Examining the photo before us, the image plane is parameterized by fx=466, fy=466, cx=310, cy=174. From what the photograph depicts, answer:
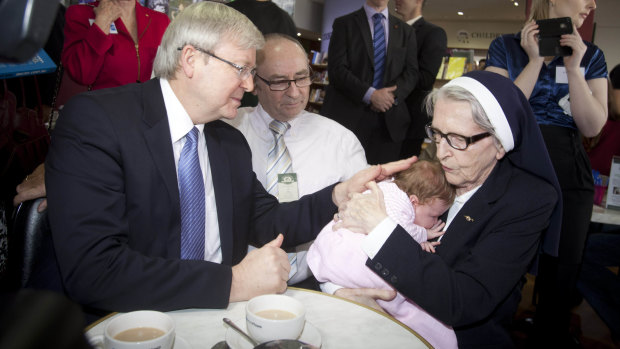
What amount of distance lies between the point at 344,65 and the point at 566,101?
5.65 feet

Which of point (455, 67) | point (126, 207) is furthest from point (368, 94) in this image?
point (455, 67)

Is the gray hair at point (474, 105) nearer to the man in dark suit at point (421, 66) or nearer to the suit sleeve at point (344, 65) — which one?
the suit sleeve at point (344, 65)

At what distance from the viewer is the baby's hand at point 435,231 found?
203cm

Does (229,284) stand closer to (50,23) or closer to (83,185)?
(83,185)

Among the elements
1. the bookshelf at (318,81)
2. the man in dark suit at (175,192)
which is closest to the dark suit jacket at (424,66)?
the man in dark suit at (175,192)

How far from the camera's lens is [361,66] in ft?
12.4

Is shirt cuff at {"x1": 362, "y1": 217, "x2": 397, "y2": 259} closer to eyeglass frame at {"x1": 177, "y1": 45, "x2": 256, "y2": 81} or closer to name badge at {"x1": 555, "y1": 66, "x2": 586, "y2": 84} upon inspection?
eyeglass frame at {"x1": 177, "y1": 45, "x2": 256, "y2": 81}

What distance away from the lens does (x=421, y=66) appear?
13.4ft

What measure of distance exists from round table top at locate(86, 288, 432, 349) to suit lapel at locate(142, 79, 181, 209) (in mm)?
437

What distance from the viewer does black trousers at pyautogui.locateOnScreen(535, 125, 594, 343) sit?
2545mm

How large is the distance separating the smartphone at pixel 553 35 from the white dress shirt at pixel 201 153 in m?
1.90

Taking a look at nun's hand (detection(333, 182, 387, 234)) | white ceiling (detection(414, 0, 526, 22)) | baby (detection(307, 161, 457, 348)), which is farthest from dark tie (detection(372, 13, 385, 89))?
white ceiling (detection(414, 0, 526, 22))

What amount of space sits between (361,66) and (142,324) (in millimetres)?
3152

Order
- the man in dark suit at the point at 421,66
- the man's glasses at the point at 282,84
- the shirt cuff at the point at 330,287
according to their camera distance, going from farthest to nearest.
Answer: the man in dark suit at the point at 421,66 < the man's glasses at the point at 282,84 < the shirt cuff at the point at 330,287
